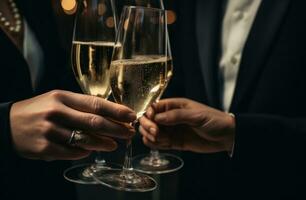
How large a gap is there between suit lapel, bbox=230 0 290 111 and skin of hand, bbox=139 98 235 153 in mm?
229

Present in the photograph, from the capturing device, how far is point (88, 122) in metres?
0.77

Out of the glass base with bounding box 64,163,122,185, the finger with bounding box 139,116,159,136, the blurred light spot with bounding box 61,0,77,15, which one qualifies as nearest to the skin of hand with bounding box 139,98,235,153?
the finger with bounding box 139,116,159,136

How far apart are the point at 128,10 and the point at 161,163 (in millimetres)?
422

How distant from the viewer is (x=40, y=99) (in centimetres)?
81

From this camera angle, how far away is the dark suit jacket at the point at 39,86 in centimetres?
102

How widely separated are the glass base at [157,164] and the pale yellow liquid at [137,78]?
0.25 m

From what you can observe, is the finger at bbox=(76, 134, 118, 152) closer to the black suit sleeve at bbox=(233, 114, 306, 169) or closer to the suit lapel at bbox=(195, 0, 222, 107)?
the black suit sleeve at bbox=(233, 114, 306, 169)

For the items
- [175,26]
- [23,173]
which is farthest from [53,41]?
[175,26]

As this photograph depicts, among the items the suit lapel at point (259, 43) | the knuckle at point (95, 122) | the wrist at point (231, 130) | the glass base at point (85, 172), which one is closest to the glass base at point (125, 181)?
the glass base at point (85, 172)

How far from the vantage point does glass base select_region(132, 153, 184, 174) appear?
1.02 meters

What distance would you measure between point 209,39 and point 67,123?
28.5 inches

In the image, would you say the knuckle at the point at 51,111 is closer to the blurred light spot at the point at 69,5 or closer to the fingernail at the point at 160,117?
the fingernail at the point at 160,117

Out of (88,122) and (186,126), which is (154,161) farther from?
(88,122)

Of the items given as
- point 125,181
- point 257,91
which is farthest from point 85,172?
point 257,91
